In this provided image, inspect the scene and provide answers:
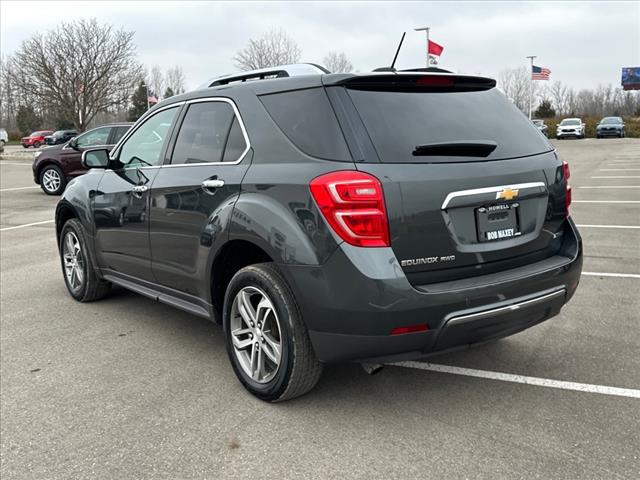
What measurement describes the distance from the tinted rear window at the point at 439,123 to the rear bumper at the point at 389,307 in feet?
1.84

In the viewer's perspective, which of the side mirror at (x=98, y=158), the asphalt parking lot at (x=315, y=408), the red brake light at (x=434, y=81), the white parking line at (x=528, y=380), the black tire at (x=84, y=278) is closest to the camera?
the asphalt parking lot at (x=315, y=408)

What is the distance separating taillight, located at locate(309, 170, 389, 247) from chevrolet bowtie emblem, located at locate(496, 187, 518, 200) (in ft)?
2.17

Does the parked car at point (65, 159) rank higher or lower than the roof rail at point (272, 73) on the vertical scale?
lower

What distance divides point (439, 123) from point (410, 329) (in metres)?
1.08

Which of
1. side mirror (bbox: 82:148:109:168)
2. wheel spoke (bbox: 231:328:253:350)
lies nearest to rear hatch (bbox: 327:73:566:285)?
wheel spoke (bbox: 231:328:253:350)

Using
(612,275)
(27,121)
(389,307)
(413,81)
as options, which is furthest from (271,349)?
(27,121)

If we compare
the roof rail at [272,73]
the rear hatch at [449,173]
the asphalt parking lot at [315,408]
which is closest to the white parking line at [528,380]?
the asphalt parking lot at [315,408]

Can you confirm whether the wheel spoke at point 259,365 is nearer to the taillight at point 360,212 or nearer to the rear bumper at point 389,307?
the rear bumper at point 389,307

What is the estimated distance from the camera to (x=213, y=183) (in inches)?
135

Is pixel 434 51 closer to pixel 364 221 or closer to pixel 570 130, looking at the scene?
pixel 364 221

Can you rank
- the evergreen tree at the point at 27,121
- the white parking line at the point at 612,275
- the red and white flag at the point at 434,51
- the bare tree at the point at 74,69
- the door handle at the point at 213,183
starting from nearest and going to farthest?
1. the door handle at the point at 213,183
2. the white parking line at the point at 612,275
3. the red and white flag at the point at 434,51
4. the bare tree at the point at 74,69
5. the evergreen tree at the point at 27,121

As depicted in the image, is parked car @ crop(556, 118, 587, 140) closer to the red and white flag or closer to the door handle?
the red and white flag

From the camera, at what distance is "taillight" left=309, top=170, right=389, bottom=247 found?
2658mm

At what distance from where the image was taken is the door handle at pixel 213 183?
11.1ft
